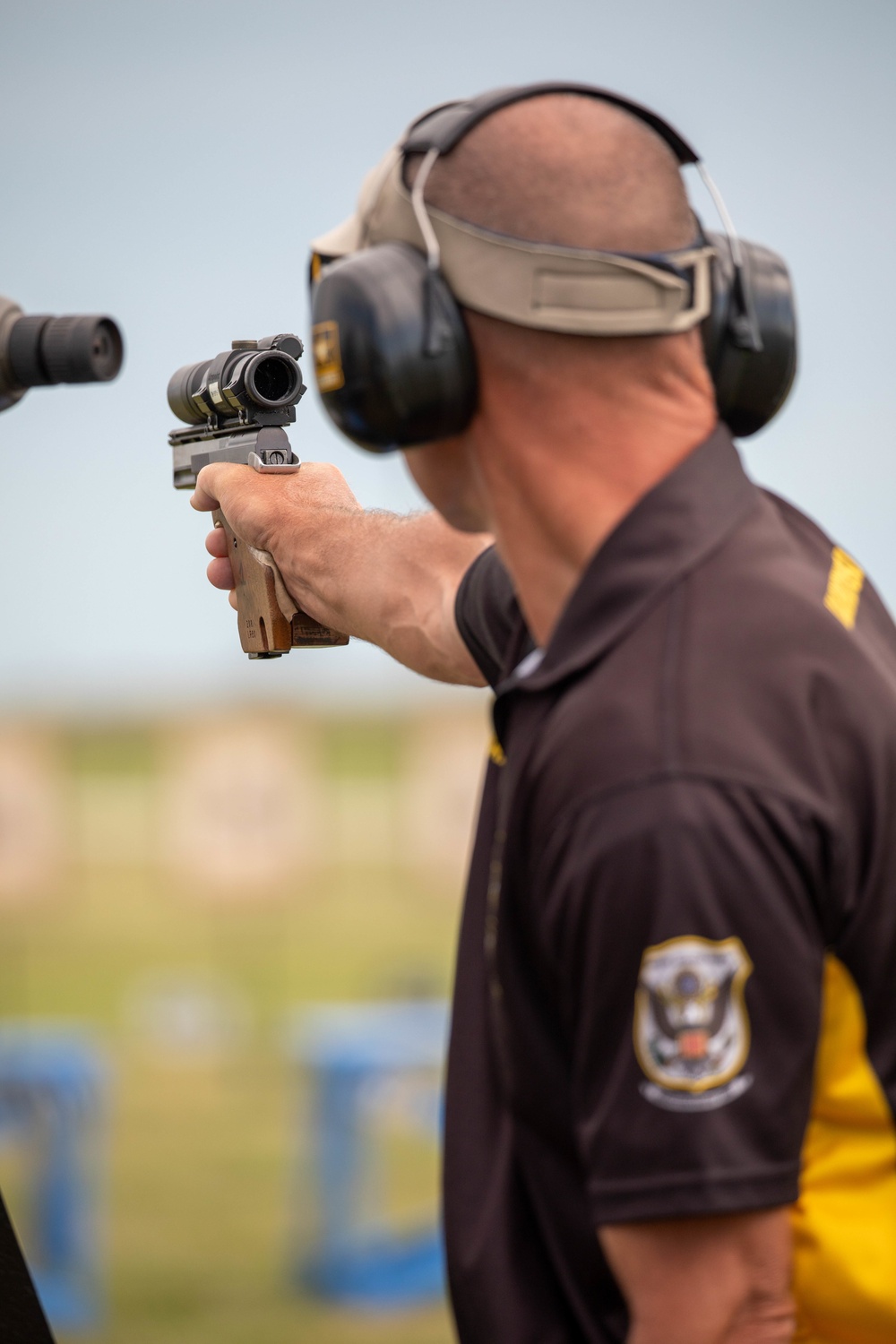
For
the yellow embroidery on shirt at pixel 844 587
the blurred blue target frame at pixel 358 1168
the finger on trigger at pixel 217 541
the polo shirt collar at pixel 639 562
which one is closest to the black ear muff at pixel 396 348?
the polo shirt collar at pixel 639 562

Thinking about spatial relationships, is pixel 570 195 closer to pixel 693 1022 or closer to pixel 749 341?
pixel 749 341

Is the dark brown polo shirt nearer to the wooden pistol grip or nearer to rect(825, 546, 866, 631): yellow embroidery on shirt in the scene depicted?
rect(825, 546, 866, 631): yellow embroidery on shirt

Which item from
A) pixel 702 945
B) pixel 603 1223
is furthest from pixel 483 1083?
pixel 702 945

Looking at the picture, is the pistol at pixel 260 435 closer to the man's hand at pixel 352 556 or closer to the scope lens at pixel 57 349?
the man's hand at pixel 352 556

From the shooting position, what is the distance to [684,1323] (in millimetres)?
1028

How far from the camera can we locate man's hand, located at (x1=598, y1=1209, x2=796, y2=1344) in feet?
3.38

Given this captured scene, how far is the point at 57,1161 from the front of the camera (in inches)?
196

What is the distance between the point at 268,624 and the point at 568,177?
3.41 ft

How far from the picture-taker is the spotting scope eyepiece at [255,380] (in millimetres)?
2018

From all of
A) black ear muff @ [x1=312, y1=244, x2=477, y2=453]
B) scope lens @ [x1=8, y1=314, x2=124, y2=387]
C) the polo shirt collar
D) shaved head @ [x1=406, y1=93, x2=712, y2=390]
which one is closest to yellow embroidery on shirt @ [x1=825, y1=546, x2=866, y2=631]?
the polo shirt collar

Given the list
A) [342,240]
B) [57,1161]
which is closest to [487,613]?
[342,240]

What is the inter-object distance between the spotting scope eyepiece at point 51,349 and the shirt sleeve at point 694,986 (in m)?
0.61

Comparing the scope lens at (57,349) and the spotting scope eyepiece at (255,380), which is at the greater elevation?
the scope lens at (57,349)

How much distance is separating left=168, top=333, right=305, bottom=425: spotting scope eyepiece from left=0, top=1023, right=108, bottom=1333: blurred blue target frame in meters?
3.41
